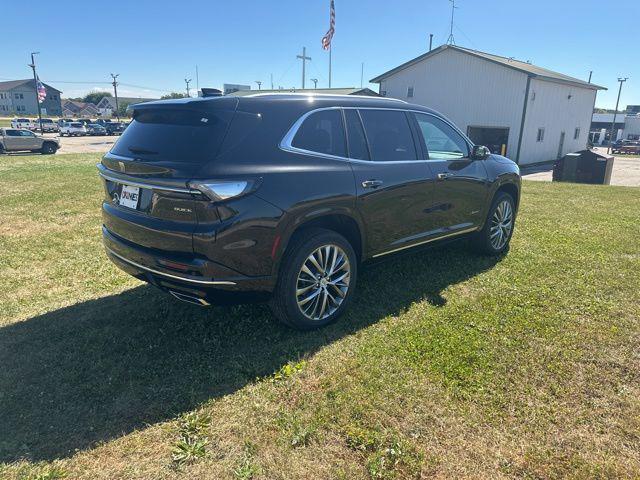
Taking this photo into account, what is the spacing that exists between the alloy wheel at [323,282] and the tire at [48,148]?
28.2m

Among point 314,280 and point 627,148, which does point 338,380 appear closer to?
point 314,280

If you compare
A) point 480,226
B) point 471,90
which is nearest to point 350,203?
point 480,226

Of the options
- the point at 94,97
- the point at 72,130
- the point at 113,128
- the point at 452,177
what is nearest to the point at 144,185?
the point at 452,177

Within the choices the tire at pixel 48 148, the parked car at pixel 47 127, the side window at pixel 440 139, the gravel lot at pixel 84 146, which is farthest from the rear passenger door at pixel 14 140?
the parked car at pixel 47 127

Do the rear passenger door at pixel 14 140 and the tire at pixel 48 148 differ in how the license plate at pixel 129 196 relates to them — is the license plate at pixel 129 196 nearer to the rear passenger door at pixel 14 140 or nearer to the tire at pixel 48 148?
the rear passenger door at pixel 14 140

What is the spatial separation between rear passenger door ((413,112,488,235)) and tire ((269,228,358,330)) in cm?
133

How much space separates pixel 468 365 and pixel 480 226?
2.53 m

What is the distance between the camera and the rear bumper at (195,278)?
2973 millimetres

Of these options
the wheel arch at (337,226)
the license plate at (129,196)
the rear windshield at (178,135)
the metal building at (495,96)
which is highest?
the metal building at (495,96)

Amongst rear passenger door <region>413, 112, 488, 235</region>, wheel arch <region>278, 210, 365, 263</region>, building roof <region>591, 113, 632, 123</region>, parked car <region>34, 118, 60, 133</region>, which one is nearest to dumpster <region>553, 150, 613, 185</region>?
rear passenger door <region>413, 112, 488, 235</region>

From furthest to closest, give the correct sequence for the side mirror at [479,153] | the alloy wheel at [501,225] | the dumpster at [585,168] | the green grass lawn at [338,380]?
the dumpster at [585,168]
the alloy wheel at [501,225]
the side mirror at [479,153]
the green grass lawn at [338,380]

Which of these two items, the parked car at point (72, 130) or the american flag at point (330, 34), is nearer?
the american flag at point (330, 34)

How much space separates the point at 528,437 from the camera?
2.48m

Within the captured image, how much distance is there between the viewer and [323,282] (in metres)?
3.59
